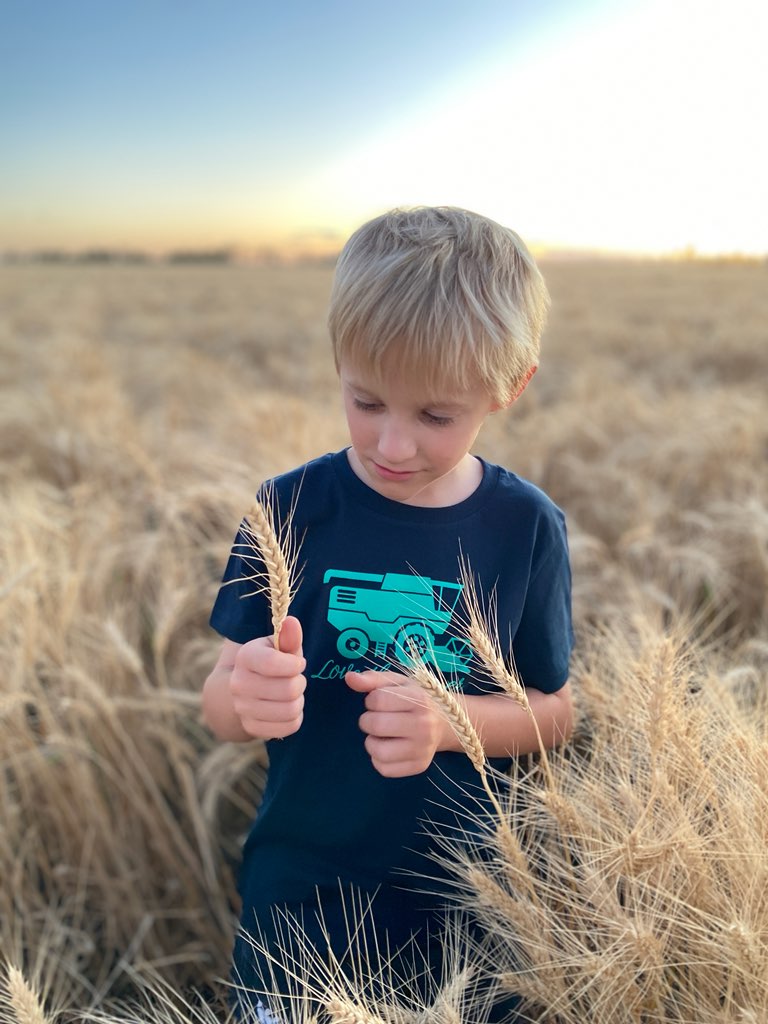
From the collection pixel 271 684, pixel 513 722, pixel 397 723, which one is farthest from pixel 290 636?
pixel 513 722

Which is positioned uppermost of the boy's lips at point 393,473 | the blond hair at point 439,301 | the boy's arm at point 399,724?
the blond hair at point 439,301

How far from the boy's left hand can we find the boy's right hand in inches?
3.1

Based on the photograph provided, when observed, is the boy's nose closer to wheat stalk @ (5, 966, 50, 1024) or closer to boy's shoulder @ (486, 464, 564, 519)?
boy's shoulder @ (486, 464, 564, 519)

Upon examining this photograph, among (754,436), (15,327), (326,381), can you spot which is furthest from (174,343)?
(754,436)

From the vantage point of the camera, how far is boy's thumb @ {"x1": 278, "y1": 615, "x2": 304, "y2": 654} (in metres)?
0.92

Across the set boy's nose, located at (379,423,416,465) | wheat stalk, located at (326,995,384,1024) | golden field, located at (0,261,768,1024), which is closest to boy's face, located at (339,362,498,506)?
boy's nose, located at (379,423,416,465)

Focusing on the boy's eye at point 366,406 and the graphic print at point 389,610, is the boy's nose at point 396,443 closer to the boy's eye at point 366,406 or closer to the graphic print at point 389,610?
the boy's eye at point 366,406

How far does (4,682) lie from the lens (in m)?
1.79

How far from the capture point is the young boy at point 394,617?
0.98 meters

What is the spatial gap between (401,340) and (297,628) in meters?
0.35

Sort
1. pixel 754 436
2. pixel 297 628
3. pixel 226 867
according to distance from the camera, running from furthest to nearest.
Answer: pixel 754 436
pixel 226 867
pixel 297 628

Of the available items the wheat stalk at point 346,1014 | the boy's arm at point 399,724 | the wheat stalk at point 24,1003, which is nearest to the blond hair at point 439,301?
the boy's arm at point 399,724

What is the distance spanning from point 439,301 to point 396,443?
174 millimetres

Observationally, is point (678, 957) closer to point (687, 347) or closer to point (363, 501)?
point (363, 501)
